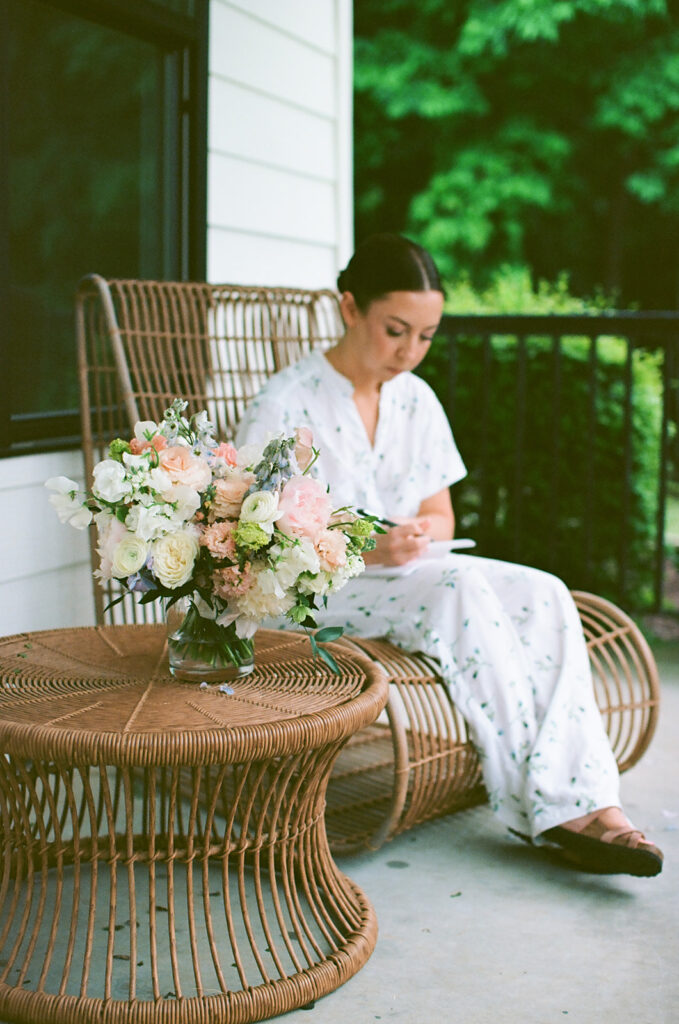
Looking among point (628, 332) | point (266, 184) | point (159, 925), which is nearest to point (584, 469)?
point (628, 332)

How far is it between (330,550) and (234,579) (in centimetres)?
15

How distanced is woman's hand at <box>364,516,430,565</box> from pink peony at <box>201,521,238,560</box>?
0.69 metres

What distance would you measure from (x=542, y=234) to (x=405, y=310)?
10116mm

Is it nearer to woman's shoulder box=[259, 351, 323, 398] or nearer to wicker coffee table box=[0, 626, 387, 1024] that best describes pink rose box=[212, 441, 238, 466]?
wicker coffee table box=[0, 626, 387, 1024]

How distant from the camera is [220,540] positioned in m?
1.81

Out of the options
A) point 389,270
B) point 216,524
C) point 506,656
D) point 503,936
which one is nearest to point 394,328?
point 389,270

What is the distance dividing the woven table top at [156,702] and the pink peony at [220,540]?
0.23 meters

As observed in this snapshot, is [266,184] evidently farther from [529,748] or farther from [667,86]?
[667,86]

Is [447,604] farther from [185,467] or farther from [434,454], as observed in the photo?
[185,467]

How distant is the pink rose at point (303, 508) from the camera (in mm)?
1809

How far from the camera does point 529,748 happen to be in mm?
2402

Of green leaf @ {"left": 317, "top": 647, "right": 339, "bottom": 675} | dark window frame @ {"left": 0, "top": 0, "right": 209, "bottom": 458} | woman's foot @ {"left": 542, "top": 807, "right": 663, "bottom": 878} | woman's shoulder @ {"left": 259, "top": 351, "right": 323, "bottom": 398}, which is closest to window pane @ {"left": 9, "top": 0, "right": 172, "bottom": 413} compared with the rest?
dark window frame @ {"left": 0, "top": 0, "right": 209, "bottom": 458}

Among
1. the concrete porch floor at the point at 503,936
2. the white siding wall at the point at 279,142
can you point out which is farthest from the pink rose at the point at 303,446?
the white siding wall at the point at 279,142

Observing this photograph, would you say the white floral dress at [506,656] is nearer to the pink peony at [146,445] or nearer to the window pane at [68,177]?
the window pane at [68,177]
